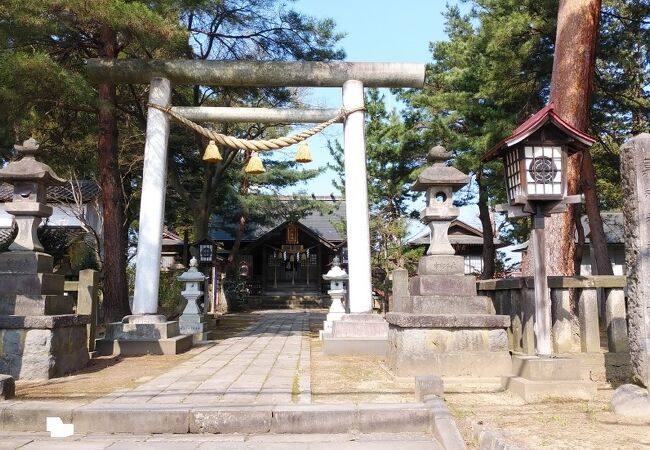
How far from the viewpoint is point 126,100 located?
45.8ft

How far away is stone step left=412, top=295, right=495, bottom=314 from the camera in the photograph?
6.79 metres

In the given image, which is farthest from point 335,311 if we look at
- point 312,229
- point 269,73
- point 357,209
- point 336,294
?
point 312,229

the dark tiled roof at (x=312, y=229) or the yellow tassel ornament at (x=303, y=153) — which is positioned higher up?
the dark tiled roof at (x=312, y=229)

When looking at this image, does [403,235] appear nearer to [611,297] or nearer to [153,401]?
[611,297]

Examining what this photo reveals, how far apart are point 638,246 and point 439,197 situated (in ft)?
9.17

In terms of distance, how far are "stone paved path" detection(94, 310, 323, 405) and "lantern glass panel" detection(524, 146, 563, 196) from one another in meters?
3.45

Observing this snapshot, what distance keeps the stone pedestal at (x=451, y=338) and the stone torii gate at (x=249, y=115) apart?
301cm

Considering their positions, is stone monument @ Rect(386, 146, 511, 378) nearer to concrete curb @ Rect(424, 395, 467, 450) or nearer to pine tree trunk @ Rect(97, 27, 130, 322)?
concrete curb @ Rect(424, 395, 467, 450)

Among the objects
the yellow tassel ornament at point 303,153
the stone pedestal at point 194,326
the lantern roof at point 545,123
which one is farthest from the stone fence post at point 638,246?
the stone pedestal at point 194,326

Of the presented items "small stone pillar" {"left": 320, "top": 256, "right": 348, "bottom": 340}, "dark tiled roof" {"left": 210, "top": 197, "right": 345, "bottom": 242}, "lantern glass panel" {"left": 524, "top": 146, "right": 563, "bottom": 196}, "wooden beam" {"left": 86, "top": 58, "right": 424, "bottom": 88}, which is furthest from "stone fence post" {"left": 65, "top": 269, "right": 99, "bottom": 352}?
"dark tiled roof" {"left": 210, "top": 197, "right": 345, "bottom": 242}

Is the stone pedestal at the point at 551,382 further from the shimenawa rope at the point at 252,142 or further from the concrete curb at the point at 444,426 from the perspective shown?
the shimenawa rope at the point at 252,142

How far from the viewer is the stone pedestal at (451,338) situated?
6.59 metres

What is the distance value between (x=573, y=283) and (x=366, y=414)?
11.2 ft

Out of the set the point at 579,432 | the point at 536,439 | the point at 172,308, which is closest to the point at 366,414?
the point at 536,439
